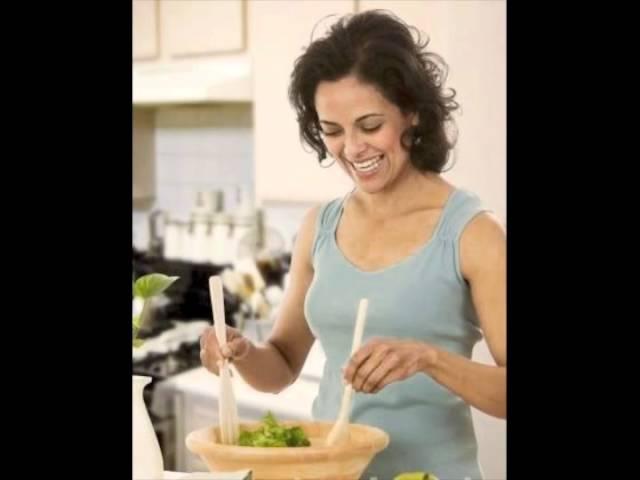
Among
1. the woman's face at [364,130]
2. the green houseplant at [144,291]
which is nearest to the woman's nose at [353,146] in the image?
the woman's face at [364,130]

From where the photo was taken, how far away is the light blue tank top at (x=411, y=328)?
3.04 feet

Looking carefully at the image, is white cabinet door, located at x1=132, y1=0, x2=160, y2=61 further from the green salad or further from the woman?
the green salad

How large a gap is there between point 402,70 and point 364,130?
70 mm

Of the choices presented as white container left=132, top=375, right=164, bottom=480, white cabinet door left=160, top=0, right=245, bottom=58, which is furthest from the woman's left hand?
white cabinet door left=160, top=0, right=245, bottom=58

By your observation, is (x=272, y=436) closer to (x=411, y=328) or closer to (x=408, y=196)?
(x=411, y=328)

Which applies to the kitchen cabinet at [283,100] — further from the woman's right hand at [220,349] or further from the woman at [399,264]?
the woman's right hand at [220,349]

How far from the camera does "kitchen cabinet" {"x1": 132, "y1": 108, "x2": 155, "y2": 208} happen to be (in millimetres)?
1039

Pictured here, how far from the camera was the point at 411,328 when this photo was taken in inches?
36.6

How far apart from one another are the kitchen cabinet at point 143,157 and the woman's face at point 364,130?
219 mm

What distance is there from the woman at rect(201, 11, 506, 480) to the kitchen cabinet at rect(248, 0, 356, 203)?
0.05ft

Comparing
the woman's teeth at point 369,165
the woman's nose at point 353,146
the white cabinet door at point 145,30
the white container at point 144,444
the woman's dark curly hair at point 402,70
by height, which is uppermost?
the white cabinet door at point 145,30
